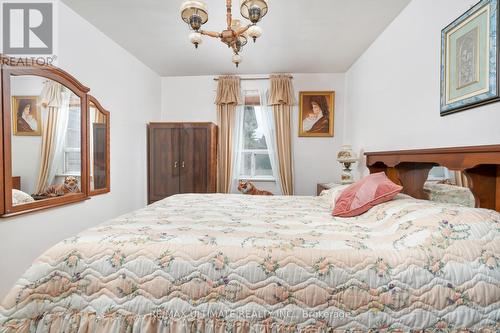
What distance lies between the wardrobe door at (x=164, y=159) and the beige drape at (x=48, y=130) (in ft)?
5.05

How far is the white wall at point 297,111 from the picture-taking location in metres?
4.00

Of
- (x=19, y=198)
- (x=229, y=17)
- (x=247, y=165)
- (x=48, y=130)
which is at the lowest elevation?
(x=19, y=198)

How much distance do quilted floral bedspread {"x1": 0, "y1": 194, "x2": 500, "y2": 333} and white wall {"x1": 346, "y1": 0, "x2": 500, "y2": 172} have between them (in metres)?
0.74

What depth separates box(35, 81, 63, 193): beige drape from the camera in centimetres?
209

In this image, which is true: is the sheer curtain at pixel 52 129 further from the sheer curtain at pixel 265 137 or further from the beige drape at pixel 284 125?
the beige drape at pixel 284 125

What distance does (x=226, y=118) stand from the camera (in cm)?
407

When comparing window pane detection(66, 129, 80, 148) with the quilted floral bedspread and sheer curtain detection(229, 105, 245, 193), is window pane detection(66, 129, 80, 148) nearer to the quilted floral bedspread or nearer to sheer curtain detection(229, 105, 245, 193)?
the quilted floral bedspread

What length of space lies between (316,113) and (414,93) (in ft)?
6.52

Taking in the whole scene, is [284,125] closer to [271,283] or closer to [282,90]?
[282,90]

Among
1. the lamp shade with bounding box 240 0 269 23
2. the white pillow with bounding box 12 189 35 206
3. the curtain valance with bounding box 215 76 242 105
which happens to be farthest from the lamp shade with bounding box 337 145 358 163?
the white pillow with bounding box 12 189 35 206

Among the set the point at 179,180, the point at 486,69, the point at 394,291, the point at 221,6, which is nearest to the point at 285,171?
the point at 179,180

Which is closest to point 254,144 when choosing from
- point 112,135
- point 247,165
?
point 247,165

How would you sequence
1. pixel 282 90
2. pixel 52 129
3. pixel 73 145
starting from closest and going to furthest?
pixel 52 129
pixel 73 145
pixel 282 90

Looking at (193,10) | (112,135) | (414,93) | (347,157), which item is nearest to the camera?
(193,10)
